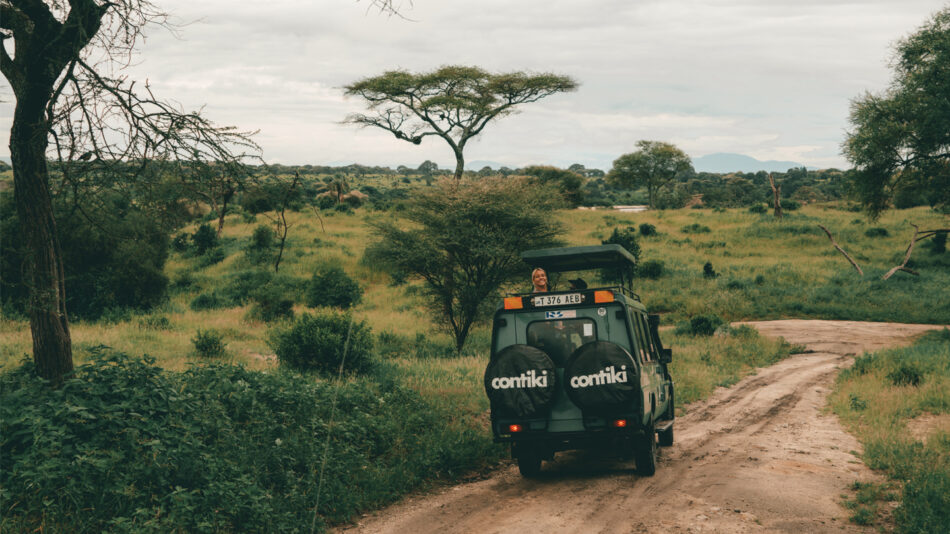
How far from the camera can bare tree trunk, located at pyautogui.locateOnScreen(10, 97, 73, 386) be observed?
24.6 ft

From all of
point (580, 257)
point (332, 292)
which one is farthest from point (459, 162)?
point (580, 257)

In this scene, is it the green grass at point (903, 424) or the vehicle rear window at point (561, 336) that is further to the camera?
the vehicle rear window at point (561, 336)

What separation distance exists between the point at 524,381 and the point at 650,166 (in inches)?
3005

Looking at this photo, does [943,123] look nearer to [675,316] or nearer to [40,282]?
[675,316]

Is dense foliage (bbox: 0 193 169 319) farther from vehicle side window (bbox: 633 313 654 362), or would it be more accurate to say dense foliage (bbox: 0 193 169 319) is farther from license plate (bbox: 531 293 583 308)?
vehicle side window (bbox: 633 313 654 362)

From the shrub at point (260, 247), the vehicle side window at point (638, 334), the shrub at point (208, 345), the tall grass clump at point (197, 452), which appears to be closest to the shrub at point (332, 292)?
the shrub at point (260, 247)

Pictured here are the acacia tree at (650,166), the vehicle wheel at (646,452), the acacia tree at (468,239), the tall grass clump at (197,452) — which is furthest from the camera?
the acacia tree at (650,166)

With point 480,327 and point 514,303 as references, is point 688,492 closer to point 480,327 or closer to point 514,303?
point 514,303

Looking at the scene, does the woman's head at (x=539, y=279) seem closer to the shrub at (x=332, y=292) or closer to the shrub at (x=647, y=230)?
the shrub at (x=332, y=292)

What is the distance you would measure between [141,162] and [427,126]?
1257 inches

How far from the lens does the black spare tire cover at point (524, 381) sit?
8.20 meters

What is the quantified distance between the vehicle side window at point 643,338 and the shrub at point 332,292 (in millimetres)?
22620

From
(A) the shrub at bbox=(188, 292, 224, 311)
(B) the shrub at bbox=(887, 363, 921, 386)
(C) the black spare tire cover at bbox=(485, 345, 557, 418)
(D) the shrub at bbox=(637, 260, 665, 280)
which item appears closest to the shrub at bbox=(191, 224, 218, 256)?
(A) the shrub at bbox=(188, 292, 224, 311)

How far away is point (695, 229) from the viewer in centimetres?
5347
